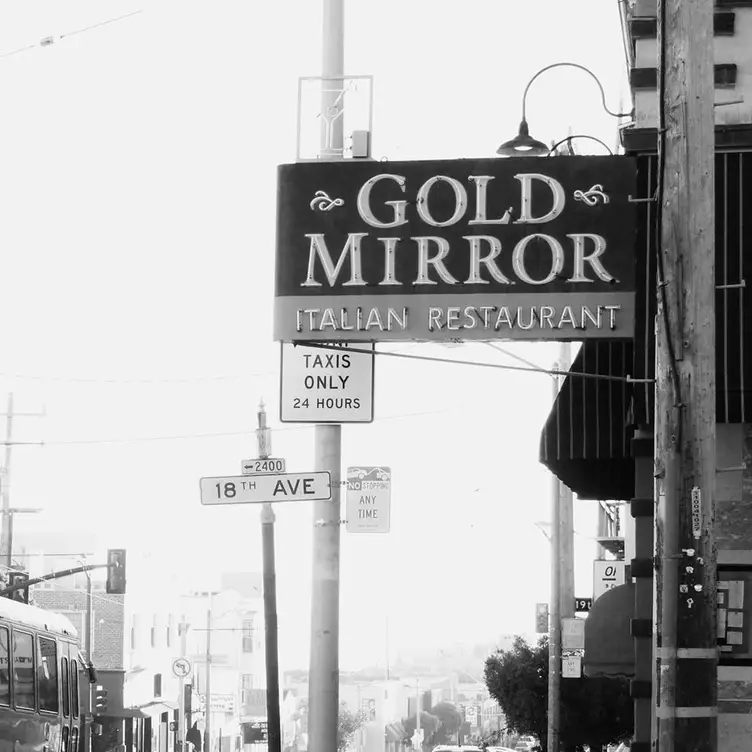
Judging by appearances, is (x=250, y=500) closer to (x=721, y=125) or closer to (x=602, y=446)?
(x=602, y=446)

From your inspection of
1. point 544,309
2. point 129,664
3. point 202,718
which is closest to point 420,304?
point 544,309

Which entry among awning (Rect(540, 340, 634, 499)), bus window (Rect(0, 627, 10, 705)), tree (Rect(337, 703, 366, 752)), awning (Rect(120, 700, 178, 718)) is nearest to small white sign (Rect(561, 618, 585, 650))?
bus window (Rect(0, 627, 10, 705))

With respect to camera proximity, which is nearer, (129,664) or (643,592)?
(643,592)

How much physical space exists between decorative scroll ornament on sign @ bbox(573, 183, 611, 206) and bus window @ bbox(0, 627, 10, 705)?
10.2m

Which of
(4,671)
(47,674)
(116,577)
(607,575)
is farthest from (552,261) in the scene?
(116,577)

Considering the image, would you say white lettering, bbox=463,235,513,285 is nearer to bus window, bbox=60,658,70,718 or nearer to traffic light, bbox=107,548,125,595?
bus window, bbox=60,658,70,718

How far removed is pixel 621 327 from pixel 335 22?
15.7ft

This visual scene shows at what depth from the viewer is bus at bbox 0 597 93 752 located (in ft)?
56.0

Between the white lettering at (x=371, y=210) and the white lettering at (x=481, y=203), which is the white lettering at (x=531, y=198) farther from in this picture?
the white lettering at (x=371, y=210)

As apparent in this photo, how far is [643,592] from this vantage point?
10281mm

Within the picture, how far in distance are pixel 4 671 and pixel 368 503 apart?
5548 millimetres

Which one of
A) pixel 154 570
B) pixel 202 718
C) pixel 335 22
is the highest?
pixel 335 22

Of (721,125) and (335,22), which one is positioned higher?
(335,22)

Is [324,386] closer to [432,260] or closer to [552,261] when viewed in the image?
[432,260]
